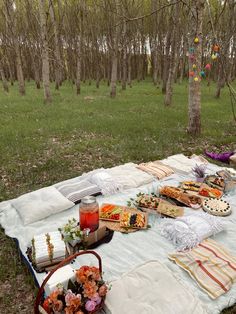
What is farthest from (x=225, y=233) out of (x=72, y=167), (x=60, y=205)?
(x=72, y=167)

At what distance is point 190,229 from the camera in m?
3.35

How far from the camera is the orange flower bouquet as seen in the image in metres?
2.07

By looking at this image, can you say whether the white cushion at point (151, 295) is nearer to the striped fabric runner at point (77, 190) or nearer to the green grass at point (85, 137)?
the striped fabric runner at point (77, 190)

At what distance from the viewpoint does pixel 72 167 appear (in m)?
6.04

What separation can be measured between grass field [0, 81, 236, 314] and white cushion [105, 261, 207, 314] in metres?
0.52

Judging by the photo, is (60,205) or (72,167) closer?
(60,205)

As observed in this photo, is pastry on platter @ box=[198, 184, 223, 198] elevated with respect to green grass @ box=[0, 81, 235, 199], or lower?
lower

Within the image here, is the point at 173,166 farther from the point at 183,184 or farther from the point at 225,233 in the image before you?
the point at 225,233

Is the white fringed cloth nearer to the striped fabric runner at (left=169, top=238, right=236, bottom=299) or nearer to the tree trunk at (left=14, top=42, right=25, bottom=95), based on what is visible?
the striped fabric runner at (left=169, top=238, right=236, bottom=299)

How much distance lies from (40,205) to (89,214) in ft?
3.67

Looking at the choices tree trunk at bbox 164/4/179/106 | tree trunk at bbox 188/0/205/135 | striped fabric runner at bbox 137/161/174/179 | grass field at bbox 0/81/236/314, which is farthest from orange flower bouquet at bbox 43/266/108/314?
tree trunk at bbox 164/4/179/106

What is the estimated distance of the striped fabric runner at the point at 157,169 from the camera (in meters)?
5.12

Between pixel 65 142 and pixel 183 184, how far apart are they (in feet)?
13.2

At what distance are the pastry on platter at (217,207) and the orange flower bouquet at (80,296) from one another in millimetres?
2319
